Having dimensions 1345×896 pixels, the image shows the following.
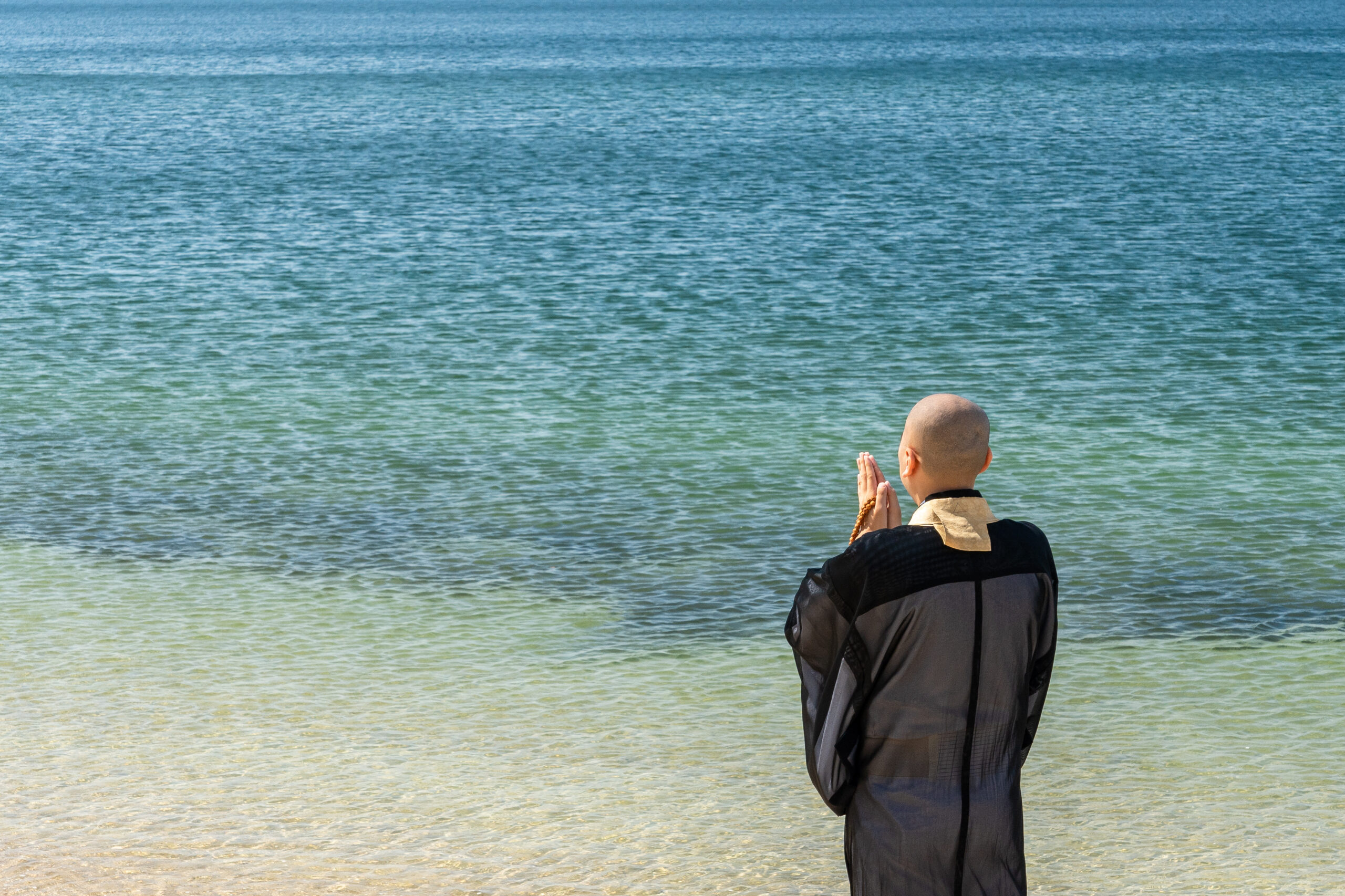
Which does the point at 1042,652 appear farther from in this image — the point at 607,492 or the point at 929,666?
the point at 607,492

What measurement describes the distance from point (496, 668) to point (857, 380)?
6.91 m

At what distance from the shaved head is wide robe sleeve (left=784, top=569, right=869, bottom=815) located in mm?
283

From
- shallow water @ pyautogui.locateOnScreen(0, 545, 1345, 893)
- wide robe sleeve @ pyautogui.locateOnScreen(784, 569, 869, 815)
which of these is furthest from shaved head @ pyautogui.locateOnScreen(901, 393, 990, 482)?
shallow water @ pyautogui.locateOnScreen(0, 545, 1345, 893)

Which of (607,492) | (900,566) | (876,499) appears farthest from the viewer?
(607,492)

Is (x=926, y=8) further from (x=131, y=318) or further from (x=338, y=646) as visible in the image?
(x=338, y=646)

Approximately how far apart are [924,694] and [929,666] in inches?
2.1

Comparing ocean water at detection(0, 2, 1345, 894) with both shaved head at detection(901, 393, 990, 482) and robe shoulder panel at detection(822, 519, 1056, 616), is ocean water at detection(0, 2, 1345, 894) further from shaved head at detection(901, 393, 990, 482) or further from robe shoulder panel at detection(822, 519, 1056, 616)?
shaved head at detection(901, 393, 990, 482)

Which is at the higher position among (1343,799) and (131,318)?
(1343,799)

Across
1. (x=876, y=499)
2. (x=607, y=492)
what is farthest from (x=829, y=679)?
(x=607, y=492)

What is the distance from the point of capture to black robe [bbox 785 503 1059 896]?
2.96 m

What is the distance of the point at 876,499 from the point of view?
3129mm

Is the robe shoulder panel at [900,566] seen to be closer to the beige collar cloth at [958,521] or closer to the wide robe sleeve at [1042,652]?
the beige collar cloth at [958,521]

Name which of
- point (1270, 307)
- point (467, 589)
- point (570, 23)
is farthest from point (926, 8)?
point (467, 589)

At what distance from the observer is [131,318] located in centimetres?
1595
